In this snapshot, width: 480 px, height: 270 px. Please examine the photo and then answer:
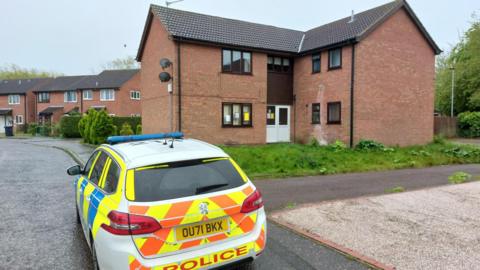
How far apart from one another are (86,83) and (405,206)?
146ft

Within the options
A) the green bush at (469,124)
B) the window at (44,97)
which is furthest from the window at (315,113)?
the window at (44,97)

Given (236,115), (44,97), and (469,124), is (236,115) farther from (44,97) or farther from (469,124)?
(44,97)

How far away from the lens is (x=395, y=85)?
1620 centimetres

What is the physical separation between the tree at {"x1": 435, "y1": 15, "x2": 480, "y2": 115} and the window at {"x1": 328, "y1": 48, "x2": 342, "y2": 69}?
74.8ft

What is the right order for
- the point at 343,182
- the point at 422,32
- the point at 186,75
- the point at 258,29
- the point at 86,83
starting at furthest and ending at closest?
the point at 86,83 → the point at 258,29 → the point at 422,32 → the point at 186,75 → the point at 343,182

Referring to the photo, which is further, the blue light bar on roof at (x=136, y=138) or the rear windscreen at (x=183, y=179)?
the blue light bar on roof at (x=136, y=138)

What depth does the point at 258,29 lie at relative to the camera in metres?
18.3

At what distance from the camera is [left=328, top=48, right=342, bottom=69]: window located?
51.7 ft

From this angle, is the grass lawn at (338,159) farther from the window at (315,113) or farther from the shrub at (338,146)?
the window at (315,113)

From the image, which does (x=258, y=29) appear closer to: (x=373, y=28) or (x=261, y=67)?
(x=261, y=67)

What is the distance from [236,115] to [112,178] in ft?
42.6

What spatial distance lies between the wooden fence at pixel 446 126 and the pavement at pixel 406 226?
22793mm

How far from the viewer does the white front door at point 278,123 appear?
17688 millimetres

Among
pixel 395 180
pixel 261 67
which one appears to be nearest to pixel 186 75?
pixel 261 67
